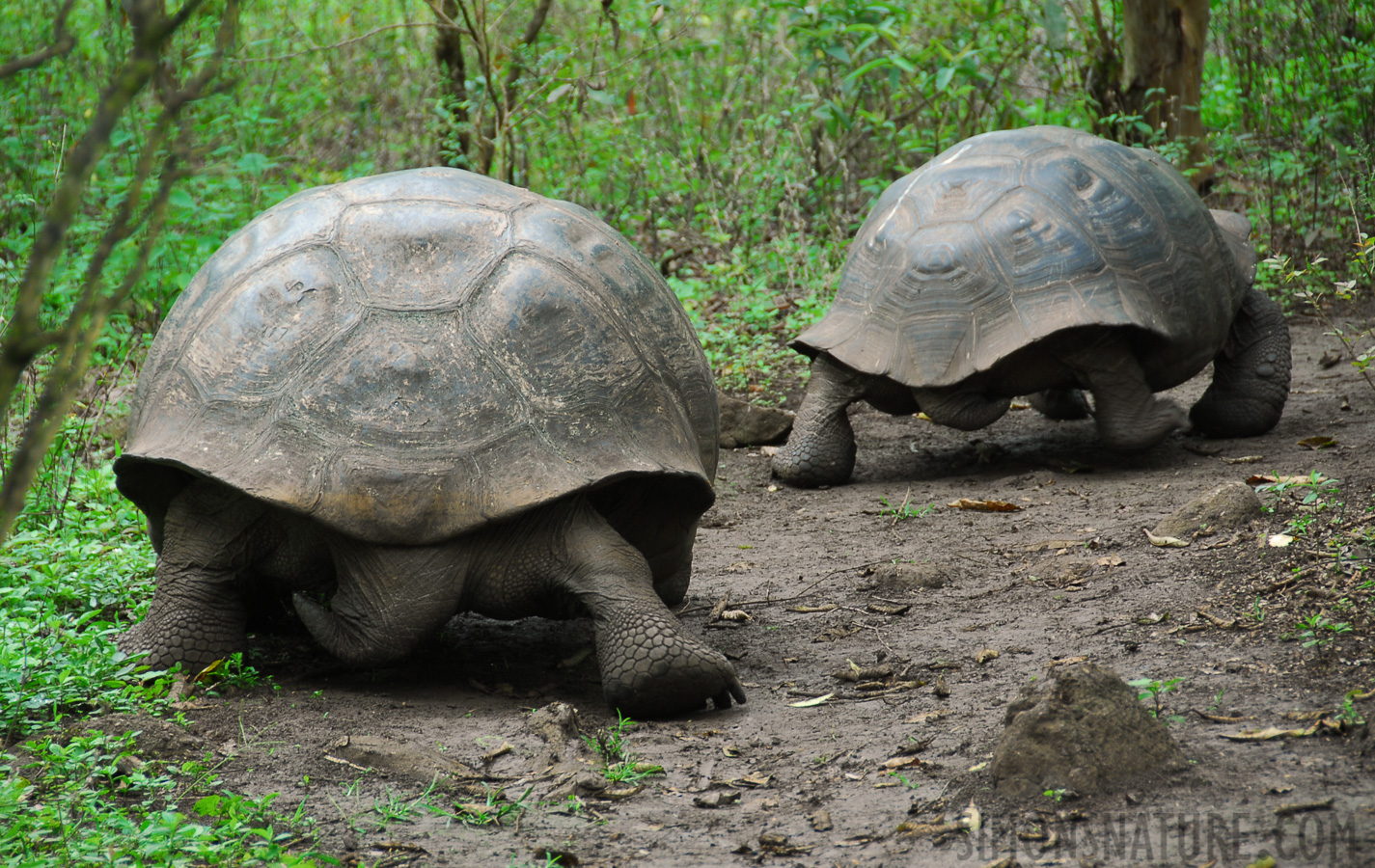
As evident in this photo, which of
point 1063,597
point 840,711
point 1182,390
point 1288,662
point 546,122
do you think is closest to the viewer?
point 1288,662

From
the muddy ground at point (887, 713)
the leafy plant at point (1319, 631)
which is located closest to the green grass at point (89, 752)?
the muddy ground at point (887, 713)

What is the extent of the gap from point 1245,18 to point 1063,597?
283 inches

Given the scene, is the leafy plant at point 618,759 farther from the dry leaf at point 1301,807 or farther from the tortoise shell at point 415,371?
the dry leaf at point 1301,807

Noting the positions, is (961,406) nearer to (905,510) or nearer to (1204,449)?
(905,510)

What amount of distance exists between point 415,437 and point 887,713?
1.34m

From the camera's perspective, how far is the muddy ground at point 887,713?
79.8 inches

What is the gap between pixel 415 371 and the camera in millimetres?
2910

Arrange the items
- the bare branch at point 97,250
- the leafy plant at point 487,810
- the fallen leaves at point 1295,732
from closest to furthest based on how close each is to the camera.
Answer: the bare branch at point 97,250 → the fallen leaves at point 1295,732 → the leafy plant at point 487,810

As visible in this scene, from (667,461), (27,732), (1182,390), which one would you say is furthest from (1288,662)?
(1182,390)

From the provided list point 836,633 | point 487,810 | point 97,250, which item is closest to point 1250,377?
point 836,633

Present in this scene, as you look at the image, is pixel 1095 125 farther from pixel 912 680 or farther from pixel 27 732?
pixel 27 732

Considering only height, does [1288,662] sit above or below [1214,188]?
below

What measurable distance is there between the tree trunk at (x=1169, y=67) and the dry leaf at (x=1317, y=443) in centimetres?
360

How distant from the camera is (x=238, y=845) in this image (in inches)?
81.8
